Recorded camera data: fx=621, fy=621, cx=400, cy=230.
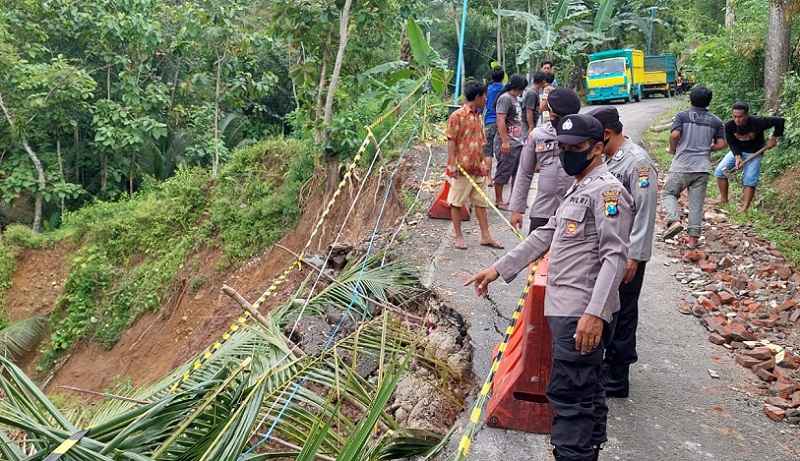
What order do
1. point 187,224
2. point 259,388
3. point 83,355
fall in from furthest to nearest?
point 187,224, point 83,355, point 259,388

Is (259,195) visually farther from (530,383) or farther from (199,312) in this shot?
(530,383)

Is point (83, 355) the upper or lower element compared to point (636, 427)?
lower

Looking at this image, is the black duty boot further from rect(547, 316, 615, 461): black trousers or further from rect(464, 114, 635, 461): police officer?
rect(547, 316, 615, 461): black trousers

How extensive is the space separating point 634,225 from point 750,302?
2.59 m

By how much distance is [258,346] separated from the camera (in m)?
3.86

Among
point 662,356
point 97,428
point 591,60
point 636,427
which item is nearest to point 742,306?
point 662,356

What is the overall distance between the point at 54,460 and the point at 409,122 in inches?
363

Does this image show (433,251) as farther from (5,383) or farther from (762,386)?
(5,383)

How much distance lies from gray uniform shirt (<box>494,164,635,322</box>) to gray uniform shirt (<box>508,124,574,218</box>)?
6.02 feet

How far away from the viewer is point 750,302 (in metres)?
5.50

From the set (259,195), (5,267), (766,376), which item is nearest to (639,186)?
(766,376)

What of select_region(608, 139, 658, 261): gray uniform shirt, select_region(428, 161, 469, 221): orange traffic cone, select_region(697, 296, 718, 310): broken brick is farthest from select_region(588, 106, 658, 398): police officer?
select_region(428, 161, 469, 221): orange traffic cone

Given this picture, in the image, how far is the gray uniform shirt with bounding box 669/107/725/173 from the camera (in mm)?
5988

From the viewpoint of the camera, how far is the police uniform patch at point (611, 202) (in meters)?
2.69
